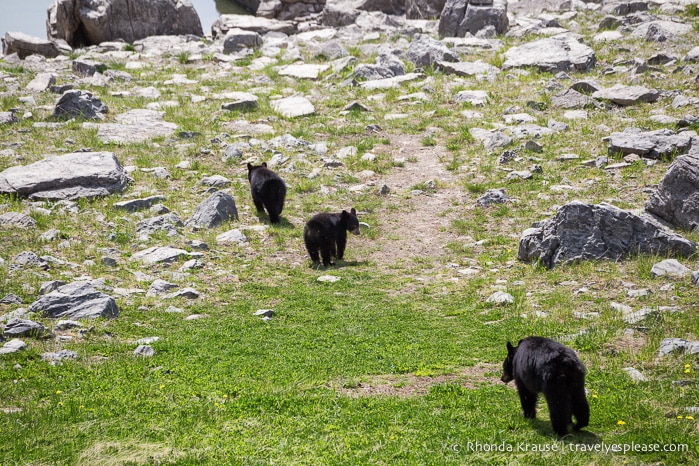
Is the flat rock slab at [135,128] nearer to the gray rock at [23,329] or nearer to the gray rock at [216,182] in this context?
the gray rock at [216,182]

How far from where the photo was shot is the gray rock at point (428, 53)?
94.7ft

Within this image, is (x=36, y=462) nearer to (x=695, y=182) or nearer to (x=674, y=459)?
(x=674, y=459)

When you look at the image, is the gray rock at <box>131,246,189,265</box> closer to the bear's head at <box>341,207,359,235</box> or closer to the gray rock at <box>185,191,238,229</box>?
the gray rock at <box>185,191,238,229</box>

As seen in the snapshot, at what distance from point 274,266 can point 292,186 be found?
5.01 meters

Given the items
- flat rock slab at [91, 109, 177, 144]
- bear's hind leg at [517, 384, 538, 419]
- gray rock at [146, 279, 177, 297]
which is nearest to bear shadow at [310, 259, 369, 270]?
gray rock at [146, 279, 177, 297]

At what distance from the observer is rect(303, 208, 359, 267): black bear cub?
14.2 meters

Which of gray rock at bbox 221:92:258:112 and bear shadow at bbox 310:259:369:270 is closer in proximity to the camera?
bear shadow at bbox 310:259:369:270

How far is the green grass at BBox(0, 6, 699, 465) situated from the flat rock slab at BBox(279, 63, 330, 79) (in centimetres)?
742

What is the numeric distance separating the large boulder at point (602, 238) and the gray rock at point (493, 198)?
3.92m

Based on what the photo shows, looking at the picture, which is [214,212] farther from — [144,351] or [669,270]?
[669,270]

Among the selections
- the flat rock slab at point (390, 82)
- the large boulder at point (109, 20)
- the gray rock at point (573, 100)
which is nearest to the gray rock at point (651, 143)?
the gray rock at point (573, 100)

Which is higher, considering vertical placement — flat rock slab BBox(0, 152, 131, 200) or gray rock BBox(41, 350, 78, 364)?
flat rock slab BBox(0, 152, 131, 200)

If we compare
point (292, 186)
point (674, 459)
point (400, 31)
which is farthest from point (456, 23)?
point (674, 459)

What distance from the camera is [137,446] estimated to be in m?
6.77
